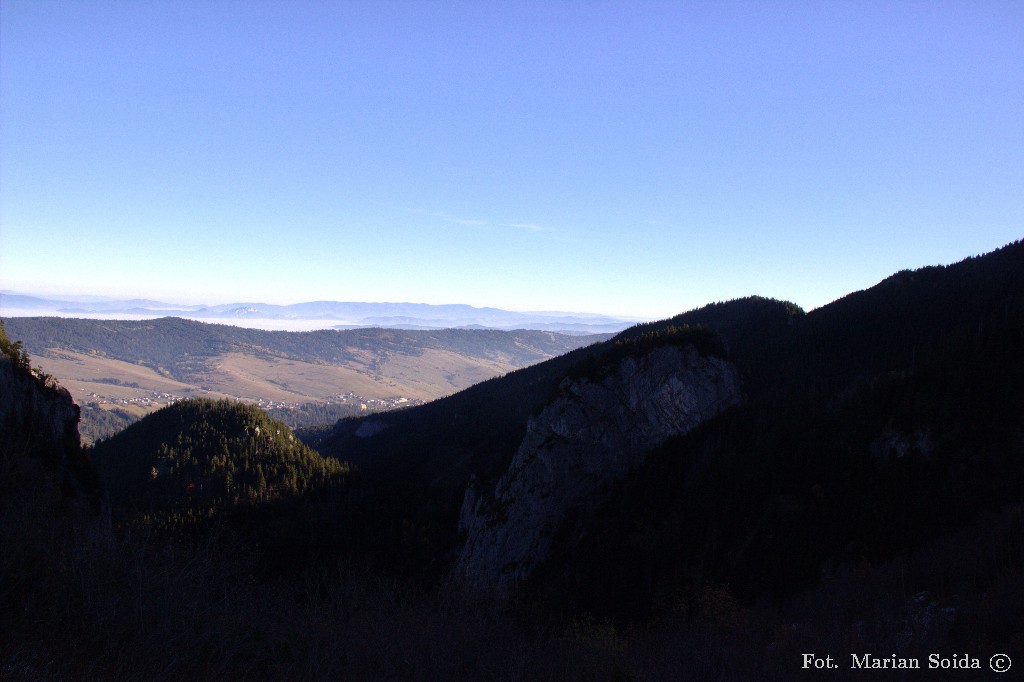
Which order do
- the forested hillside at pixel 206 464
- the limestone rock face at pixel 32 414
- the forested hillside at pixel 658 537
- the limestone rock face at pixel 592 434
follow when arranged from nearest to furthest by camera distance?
1. the forested hillside at pixel 658 537
2. the limestone rock face at pixel 32 414
3. the limestone rock face at pixel 592 434
4. the forested hillside at pixel 206 464

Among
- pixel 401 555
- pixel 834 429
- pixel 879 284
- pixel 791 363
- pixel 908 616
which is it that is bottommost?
pixel 401 555

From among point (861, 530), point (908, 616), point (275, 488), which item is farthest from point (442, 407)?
point (908, 616)

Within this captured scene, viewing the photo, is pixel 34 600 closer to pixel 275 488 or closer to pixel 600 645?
pixel 600 645

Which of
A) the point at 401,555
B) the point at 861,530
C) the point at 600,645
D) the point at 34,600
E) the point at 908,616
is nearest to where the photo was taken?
the point at 34,600

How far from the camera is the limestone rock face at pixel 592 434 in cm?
6194

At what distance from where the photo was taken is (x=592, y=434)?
211 feet

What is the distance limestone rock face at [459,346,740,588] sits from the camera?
6194 centimetres

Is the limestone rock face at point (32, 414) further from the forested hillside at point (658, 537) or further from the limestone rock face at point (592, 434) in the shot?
the limestone rock face at point (592, 434)

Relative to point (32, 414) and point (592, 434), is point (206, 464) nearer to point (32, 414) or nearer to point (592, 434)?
point (32, 414)

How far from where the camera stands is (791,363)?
236 ft

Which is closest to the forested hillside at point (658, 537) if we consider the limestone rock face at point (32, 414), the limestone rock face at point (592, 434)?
the limestone rock face at point (592, 434)

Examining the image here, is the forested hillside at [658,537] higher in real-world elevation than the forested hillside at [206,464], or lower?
higher

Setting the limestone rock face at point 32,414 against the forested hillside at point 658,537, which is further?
the limestone rock face at point 32,414

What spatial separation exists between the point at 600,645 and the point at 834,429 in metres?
35.2
